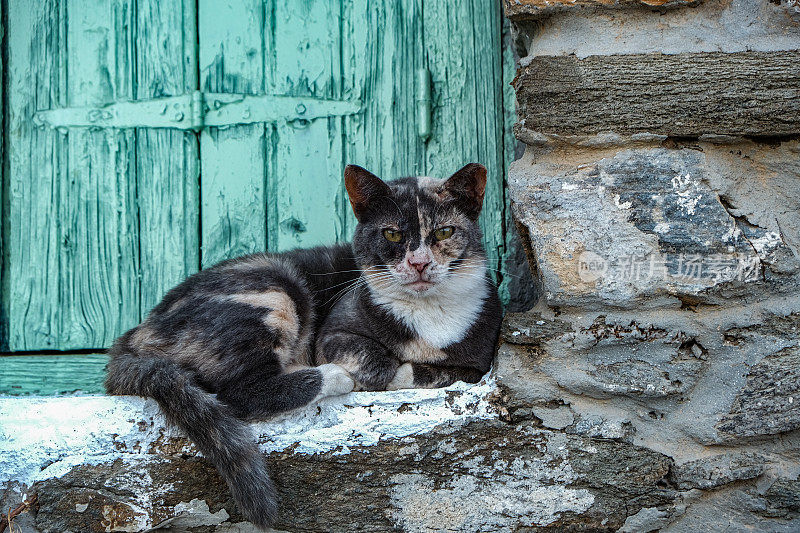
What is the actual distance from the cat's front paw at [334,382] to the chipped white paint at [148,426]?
4 centimetres

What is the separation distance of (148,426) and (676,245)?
67.3 inches

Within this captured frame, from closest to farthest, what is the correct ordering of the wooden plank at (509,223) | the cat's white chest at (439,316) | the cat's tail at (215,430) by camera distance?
1. the cat's tail at (215,430)
2. the cat's white chest at (439,316)
3. the wooden plank at (509,223)

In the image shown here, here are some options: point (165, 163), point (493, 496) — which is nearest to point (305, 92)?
point (165, 163)

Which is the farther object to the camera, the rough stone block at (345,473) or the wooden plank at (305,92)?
the wooden plank at (305,92)

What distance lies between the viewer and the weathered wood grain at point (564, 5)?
2.21 m

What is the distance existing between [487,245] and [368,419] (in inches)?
41.6

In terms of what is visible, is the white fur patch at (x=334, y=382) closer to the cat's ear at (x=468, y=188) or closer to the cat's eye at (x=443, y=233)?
the cat's eye at (x=443, y=233)

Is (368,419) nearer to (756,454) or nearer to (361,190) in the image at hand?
(361,190)

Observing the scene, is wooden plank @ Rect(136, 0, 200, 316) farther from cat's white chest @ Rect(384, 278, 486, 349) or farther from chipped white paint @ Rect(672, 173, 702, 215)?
chipped white paint @ Rect(672, 173, 702, 215)

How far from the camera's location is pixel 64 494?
7.45 ft

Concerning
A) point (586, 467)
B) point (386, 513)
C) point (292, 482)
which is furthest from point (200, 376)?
point (586, 467)

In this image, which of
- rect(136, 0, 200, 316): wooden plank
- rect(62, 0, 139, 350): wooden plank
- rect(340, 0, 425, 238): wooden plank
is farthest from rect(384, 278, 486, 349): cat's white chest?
rect(62, 0, 139, 350): wooden plank

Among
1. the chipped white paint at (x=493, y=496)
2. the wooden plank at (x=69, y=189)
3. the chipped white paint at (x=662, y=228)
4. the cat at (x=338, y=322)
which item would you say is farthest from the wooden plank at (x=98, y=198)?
the chipped white paint at (x=662, y=228)

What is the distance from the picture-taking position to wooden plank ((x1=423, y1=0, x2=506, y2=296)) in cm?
303
